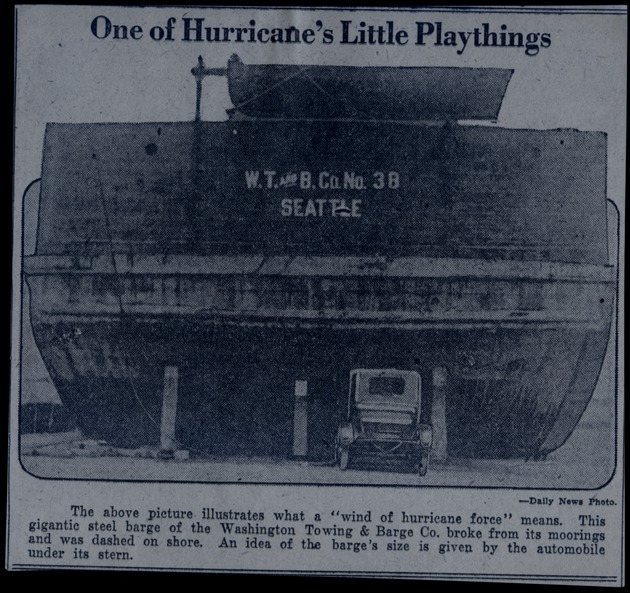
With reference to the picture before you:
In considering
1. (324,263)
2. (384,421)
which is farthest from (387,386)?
(324,263)

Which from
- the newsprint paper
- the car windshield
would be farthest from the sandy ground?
the car windshield

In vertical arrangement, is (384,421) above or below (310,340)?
below

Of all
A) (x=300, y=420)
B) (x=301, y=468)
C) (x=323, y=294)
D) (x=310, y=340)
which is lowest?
(x=301, y=468)

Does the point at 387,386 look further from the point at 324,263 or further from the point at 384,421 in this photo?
the point at 324,263

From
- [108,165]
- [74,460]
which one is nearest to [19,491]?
[74,460]

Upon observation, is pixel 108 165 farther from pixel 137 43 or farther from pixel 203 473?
pixel 203 473

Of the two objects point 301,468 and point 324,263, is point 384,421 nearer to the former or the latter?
point 301,468

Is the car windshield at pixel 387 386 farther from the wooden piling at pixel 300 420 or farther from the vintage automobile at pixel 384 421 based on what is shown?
the wooden piling at pixel 300 420
